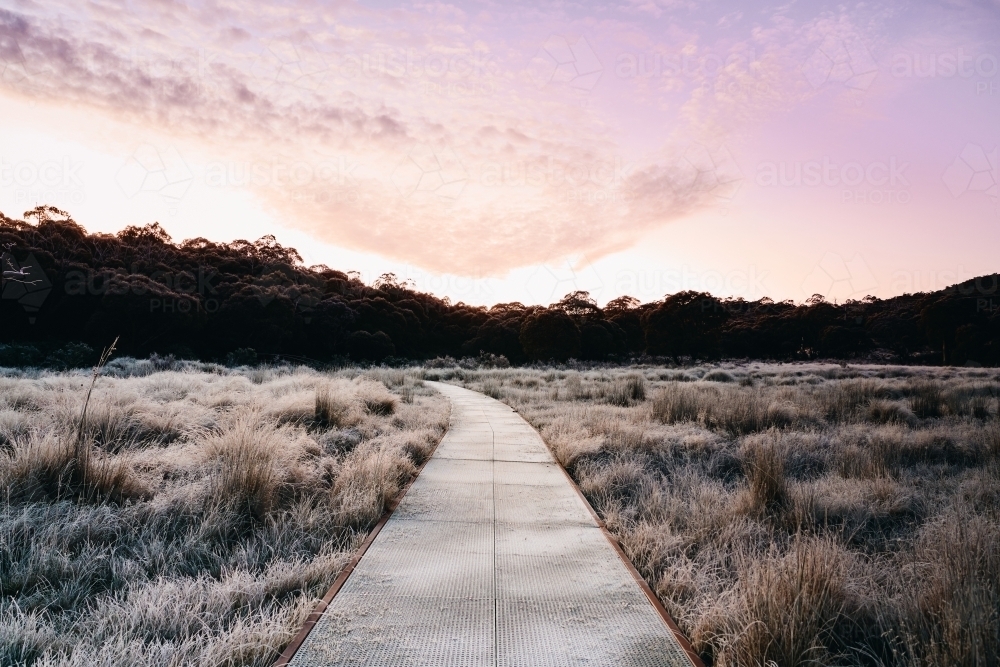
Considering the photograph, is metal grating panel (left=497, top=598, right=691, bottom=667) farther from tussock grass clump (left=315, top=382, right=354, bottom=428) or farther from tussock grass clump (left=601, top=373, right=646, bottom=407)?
tussock grass clump (left=601, top=373, right=646, bottom=407)

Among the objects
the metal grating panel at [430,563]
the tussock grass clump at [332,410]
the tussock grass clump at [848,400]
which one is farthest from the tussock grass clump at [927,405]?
the tussock grass clump at [332,410]

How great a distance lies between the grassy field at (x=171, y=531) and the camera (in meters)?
2.75

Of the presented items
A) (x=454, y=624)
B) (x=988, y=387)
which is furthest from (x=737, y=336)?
(x=454, y=624)

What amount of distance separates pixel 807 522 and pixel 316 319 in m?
43.1

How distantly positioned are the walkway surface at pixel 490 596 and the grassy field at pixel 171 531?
0.33m

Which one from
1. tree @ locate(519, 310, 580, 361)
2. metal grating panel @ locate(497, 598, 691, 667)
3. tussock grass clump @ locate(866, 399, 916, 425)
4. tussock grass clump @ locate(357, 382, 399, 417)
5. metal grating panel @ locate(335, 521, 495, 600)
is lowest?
metal grating panel @ locate(497, 598, 691, 667)

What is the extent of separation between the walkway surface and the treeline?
2635cm

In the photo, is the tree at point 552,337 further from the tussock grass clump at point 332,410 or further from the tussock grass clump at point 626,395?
the tussock grass clump at point 332,410

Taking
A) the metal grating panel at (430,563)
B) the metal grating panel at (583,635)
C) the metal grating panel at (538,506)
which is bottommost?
the metal grating panel at (538,506)

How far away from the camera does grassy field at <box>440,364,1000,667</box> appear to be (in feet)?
8.92

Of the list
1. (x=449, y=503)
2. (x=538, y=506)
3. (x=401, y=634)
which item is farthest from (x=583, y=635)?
(x=449, y=503)

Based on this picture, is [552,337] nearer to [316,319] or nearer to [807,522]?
[316,319]

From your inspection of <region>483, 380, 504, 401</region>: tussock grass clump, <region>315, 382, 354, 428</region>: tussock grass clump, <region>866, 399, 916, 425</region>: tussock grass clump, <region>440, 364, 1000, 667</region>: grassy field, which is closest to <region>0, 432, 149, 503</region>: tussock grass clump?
<region>315, 382, 354, 428</region>: tussock grass clump

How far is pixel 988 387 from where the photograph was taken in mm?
16547
